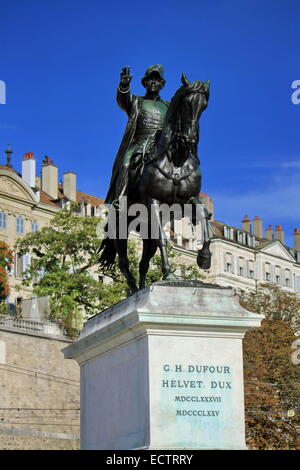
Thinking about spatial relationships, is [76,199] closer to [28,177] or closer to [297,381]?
[28,177]

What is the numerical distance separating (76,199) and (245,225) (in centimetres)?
3042

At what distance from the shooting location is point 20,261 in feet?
252

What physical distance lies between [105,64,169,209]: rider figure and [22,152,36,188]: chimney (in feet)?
214

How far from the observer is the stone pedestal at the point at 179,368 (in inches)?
597

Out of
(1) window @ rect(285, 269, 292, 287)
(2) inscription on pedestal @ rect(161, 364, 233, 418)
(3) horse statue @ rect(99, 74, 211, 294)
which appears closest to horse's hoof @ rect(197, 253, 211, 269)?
(3) horse statue @ rect(99, 74, 211, 294)

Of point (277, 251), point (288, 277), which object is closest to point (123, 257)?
point (277, 251)

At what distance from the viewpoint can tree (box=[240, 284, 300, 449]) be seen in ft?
179

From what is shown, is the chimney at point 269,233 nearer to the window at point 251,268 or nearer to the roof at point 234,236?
the roof at point 234,236

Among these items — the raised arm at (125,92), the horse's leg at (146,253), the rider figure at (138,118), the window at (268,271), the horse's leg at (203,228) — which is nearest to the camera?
the horse's leg at (203,228)

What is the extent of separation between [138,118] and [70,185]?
231 feet

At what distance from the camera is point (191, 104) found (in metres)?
16.3

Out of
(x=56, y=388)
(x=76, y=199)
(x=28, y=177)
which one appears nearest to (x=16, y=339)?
(x=56, y=388)

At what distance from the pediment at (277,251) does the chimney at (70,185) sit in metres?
28.3

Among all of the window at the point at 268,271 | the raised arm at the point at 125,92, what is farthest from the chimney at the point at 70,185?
the raised arm at the point at 125,92
